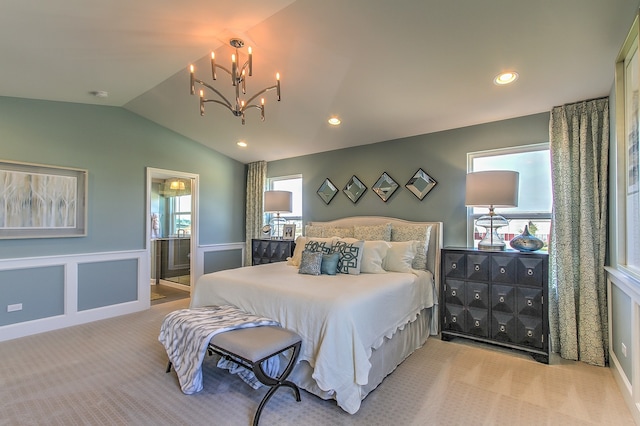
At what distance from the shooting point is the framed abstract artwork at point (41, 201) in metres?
3.33

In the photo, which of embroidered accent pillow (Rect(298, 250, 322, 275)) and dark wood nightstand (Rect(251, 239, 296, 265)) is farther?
dark wood nightstand (Rect(251, 239, 296, 265))

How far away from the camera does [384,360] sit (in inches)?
97.9

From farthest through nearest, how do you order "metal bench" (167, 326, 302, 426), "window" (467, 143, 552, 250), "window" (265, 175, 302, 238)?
"window" (265, 175, 302, 238), "window" (467, 143, 552, 250), "metal bench" (167, 326, 302, 426)

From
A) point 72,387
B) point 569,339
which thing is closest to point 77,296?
point 72,387

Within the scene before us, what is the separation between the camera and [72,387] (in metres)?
2.36

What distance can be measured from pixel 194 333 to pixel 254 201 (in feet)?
12.1

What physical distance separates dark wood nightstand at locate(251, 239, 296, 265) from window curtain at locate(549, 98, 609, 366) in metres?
3.29

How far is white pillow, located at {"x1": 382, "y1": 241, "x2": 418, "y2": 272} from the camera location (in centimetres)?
331

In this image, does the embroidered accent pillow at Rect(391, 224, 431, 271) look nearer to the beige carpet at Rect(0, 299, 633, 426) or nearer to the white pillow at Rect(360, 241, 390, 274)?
the white pillow at Rect(360, 241, 390, 274)

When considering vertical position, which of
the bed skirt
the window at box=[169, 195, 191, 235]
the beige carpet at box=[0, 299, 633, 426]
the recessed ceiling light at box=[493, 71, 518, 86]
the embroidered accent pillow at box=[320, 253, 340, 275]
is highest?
the recessed ceiling light at box=[493, 71, 518, 86]

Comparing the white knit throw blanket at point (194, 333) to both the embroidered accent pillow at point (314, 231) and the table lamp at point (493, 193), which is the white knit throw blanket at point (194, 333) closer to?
the embroidered accent pillow at point (314, 231)

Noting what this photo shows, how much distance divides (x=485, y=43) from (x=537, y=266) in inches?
79.0

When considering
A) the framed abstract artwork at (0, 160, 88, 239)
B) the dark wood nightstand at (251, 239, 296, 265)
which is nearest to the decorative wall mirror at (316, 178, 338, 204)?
the dark wood nightstand at (251, 239, 296, 265)

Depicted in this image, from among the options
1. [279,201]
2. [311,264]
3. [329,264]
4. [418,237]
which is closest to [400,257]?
[418,237]
